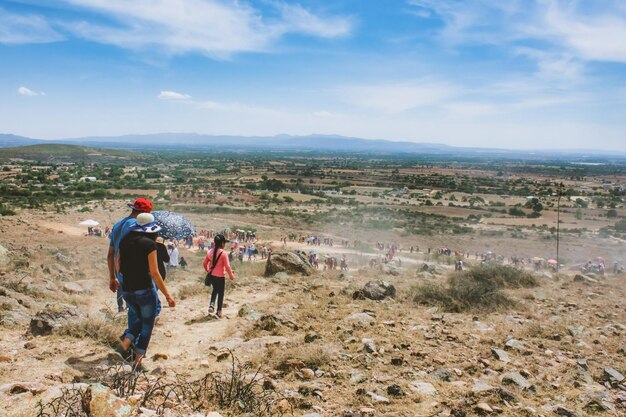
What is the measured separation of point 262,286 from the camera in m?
10.1

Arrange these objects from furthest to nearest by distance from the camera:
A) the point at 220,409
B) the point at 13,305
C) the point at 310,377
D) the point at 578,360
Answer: the point at 13,305 < the point at 578,360 < the point at 310,377 < the point at 220,409

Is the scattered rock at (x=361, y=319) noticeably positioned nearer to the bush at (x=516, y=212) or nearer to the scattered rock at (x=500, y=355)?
the scattered rock at (x=500, y=355)

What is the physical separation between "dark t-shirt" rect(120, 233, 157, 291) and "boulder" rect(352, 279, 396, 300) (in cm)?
548

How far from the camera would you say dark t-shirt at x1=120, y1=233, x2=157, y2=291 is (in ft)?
13.9

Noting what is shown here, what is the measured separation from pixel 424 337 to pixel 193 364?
3441 mm

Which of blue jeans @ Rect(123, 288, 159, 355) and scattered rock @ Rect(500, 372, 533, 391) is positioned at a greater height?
blue jeans @ Rect(123, 288, 159, 355)

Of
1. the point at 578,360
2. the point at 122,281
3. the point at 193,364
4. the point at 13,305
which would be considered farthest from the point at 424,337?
the point at 13,305

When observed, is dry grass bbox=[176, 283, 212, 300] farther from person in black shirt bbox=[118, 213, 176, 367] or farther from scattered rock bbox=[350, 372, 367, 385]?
scattered rock bbox=[350, 372, 367, 385]

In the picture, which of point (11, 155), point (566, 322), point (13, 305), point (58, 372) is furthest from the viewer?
point (11, 155)

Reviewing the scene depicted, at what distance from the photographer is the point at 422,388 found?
15.1 ft

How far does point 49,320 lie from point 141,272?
1921mm

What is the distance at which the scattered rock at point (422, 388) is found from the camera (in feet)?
14.8

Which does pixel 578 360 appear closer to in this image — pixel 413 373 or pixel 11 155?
pixel 413 373

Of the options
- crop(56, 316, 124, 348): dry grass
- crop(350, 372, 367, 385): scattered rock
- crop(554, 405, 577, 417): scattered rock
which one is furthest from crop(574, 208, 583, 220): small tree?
crop(56, 316, 124, 348): dry grass
